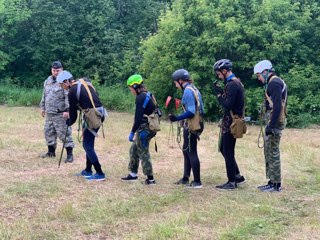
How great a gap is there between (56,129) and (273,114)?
13.1 ft

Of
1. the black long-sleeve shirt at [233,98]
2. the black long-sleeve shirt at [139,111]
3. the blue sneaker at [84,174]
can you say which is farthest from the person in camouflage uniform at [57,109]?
the black long-sleeve shirt at [233,98]

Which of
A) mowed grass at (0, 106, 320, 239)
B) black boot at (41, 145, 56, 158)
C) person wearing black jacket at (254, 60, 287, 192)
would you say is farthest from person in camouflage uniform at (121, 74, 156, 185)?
black boot at (41, 145, 56, 158)

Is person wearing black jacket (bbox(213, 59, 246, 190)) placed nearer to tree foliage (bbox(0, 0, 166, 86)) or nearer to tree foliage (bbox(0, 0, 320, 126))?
tree foliage (bbox(0, 0, 320, 126))

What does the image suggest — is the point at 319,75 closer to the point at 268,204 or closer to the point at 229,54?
A: the point at 229,54

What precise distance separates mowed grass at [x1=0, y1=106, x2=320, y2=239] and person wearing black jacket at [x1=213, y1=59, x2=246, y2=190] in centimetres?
35

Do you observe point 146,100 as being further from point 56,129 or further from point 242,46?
point 242,46

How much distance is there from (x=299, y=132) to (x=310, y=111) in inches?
108

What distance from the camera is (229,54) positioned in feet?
53.5

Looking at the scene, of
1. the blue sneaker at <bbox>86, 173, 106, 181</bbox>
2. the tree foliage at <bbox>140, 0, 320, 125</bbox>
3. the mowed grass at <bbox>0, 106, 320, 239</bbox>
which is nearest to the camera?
the mowed grass at <bbox>0, 106, 320, 239</bbox>

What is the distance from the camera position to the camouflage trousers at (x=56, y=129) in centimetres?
830

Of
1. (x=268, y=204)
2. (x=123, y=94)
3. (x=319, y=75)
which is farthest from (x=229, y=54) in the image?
(x=268, y=204)

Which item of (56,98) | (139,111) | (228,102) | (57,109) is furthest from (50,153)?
(228,102)

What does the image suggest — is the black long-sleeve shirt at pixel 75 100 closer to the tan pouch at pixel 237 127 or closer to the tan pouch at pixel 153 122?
the tan pouch at pixel 153 122

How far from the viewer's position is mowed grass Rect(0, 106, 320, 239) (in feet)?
15.9
